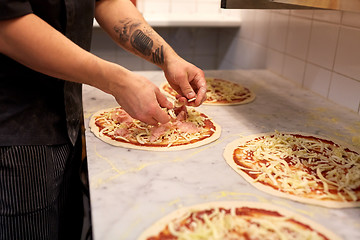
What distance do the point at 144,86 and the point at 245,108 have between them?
0.70 meters

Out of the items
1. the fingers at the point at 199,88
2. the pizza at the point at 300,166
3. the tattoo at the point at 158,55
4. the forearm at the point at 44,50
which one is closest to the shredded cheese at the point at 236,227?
the pizza at the point at 300,166

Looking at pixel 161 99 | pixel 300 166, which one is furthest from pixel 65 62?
pixel 300 166

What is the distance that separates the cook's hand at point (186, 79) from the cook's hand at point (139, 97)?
286 mm

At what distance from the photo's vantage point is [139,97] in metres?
1.05

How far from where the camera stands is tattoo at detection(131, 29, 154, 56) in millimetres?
1447

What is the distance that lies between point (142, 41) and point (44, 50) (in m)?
0.59

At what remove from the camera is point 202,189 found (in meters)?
0.93

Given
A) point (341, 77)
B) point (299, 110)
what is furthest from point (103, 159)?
point (341, 77)

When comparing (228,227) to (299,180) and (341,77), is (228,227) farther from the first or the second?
(341,77)

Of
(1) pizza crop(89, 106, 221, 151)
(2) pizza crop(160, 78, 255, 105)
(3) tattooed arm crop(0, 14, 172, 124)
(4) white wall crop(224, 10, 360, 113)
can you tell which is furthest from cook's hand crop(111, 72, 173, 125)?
(4) white wall crop(224, 10, 360, 113)

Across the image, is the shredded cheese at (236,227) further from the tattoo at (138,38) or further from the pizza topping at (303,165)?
the tattoo at (138,38)

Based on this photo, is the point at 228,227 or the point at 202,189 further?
the point at 202,189

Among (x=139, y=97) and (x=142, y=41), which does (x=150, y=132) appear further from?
(x=142, y=41)

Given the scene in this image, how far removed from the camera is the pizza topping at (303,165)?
0.94 metres
